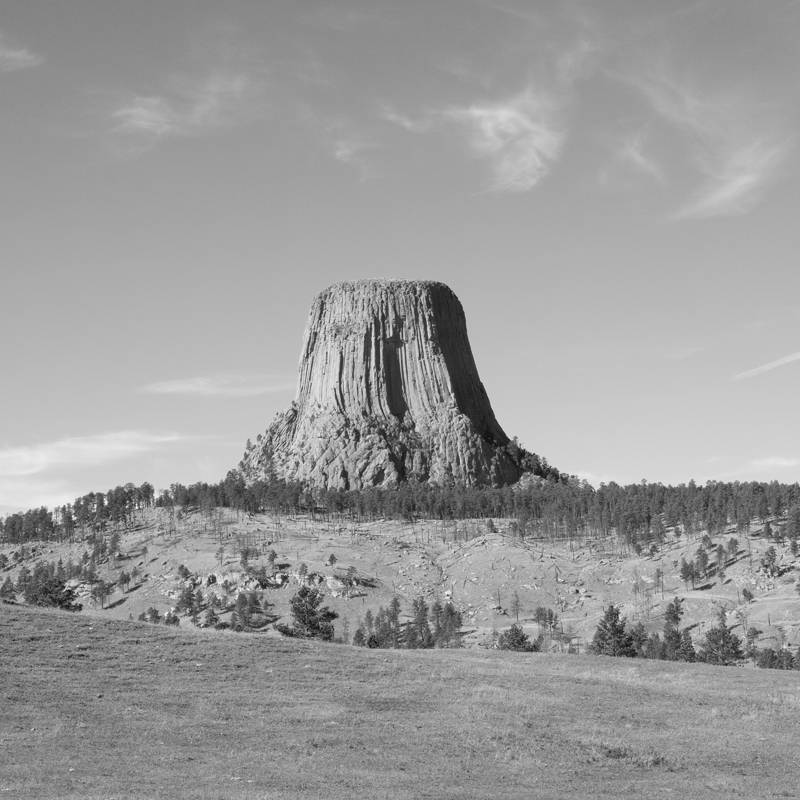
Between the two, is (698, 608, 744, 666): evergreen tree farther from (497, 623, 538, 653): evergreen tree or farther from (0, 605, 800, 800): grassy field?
(0, 605, 800, 800): grassy field

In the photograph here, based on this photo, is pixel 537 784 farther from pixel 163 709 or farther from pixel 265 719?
pixel 163 709

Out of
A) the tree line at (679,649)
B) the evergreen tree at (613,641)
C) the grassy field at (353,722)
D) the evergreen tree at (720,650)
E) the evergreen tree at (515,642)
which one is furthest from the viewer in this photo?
the evergreen tree at (720,650)

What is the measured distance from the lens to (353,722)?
138ft

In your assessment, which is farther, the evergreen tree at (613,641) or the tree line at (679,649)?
the tree line at (679,649)

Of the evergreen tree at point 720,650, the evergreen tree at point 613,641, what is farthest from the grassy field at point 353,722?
the evergreen tree at point 720,650

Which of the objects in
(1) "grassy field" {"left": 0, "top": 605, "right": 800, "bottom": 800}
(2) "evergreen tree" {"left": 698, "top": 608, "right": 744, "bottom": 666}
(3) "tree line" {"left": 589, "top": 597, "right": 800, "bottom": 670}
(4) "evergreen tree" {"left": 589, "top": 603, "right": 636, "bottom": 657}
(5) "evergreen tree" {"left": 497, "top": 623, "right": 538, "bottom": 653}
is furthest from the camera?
(2) "evergreen tree" {"left": 698, "top": 608, "right": 744, "bottom": 666}

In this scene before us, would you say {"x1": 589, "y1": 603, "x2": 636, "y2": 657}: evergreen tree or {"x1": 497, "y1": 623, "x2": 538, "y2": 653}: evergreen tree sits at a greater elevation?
{"x1": 589, "y1": 603, "x2": 636, "y2": 657}: evergreen tree

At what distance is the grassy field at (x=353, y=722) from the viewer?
3328 cm

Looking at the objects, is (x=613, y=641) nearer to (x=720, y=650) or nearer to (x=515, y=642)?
(x=515, y=642)

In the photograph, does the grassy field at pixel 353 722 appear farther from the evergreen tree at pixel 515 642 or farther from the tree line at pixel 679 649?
the evergreen tree at pixel 515 642

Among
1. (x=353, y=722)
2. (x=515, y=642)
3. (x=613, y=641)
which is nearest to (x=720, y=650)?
(x=613, y=641)

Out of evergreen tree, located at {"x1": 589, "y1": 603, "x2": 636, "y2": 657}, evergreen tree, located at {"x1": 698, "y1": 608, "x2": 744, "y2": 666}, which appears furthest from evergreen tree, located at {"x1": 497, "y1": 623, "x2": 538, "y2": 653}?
evergreen tree, located at {"x1": 698, "y1": 608, "x2": 744, "y2": 666}

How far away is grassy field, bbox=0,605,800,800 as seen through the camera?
33281 millimetres

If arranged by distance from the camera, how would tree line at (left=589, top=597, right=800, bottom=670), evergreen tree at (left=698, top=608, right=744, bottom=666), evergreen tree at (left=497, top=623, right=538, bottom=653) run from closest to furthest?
tree line at (left=589, top=597, right=800, bottom=670)
evergreen tree at (left=497, top=623, right=538, bottom=653)
evergreen tree at (left=698, top=608, right=744, bottom=666)
